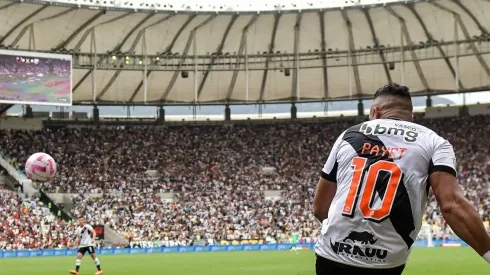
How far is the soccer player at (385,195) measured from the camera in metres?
4.30

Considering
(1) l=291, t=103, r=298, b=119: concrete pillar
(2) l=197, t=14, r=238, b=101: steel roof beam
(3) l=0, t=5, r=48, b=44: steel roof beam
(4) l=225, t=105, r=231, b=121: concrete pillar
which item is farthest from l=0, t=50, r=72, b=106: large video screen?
(1) l=291, t=103, r=298, b=119: concrete pillar

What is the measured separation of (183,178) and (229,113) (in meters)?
11.4

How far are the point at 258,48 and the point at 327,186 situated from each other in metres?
49.9

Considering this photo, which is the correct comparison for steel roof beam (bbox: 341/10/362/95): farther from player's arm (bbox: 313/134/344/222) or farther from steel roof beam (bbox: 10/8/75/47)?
player's arm (bbox: 313/134/344/222)

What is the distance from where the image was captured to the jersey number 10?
434 cm

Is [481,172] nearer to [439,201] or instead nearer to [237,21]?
[237,21]

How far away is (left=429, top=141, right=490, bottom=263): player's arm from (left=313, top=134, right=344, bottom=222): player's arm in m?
0.68

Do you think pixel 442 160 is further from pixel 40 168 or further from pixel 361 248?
pixel 40 168

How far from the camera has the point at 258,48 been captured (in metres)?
54.1

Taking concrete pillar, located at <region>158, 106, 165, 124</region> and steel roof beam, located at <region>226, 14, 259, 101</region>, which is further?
concrete pillar, located at <region>158, 106, 165, 124</region>

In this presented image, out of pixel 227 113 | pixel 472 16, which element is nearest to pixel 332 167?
pixel 472 16

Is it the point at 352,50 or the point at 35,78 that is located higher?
the point at 352,50

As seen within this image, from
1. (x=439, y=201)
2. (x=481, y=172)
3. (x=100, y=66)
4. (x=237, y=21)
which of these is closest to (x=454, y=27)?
(x=481, y=172)

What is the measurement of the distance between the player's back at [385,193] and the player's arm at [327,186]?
6.7 inches
